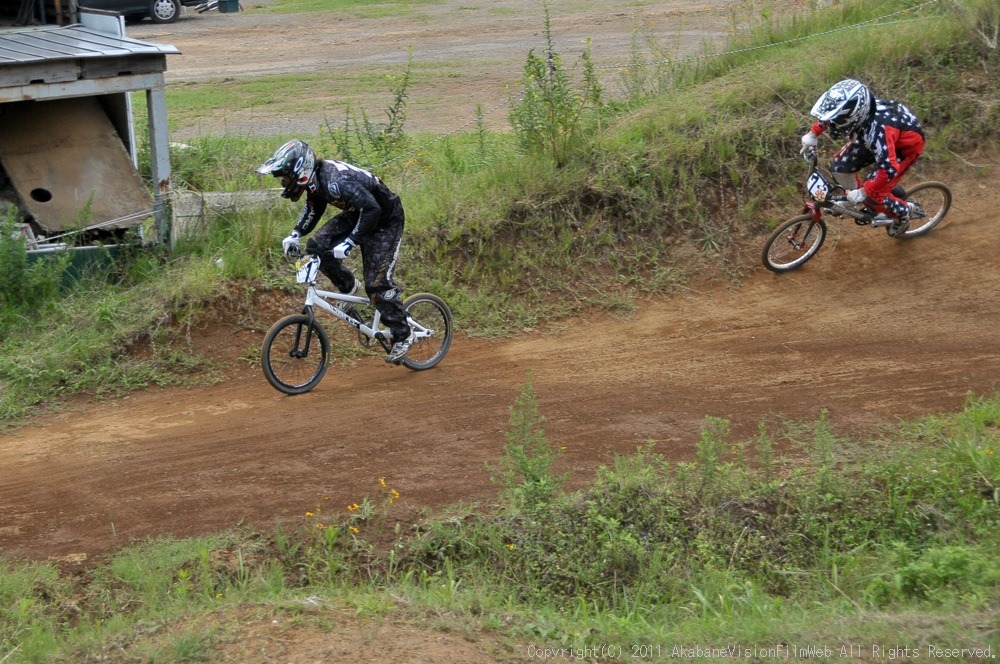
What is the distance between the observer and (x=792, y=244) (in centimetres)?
1063

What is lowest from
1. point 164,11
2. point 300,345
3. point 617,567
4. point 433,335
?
point 617,567

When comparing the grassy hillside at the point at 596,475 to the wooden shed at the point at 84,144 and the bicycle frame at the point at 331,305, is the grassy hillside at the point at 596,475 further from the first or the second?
the bicycle frame at the point at 331,305

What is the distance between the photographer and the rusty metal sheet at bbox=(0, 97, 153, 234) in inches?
423

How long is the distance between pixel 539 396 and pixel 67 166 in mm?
6250

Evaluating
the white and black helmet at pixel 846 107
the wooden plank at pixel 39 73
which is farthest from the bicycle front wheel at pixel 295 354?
the white and black helmet at pixel 846 107

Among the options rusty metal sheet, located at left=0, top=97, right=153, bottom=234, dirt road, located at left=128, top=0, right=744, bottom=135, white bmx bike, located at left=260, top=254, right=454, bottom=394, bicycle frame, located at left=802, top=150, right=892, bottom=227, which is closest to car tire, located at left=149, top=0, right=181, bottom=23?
dirt road, located at left=128, top=0, right=744, bottom=135

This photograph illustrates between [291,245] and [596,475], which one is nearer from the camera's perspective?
[596,475]

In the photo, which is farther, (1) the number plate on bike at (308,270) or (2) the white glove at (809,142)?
(2) the white glove at (809,142)

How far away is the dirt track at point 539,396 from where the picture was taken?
695cm

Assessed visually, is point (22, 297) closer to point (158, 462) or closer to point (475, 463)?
point (158, 462)

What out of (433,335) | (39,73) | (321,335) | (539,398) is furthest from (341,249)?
(39,73)

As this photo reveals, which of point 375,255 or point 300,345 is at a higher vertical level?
point 375,255

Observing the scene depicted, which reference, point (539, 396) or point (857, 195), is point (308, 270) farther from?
point (857, 195)

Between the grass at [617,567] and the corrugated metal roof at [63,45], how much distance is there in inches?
233
